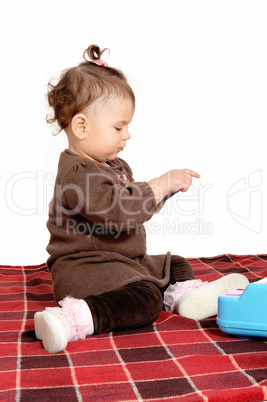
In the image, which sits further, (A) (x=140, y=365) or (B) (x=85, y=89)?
(B) (x=85, y=89)

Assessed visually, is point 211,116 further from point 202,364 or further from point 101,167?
point 202,364

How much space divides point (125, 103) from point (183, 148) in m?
1.02

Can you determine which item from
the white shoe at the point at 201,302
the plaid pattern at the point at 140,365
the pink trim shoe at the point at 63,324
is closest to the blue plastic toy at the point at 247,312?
the plaid pattern at the point at 140,365

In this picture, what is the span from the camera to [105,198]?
132 cm

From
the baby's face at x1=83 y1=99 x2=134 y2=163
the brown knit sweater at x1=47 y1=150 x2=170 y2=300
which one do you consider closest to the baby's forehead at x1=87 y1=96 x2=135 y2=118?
the baby's face at x1=83 y1=99 x2=134 y2=163

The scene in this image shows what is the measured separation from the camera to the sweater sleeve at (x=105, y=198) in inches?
51.9

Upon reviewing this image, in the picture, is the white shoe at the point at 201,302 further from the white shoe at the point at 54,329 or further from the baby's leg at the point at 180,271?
the white shoe at the point at 54,329

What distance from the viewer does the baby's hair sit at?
1.42 m

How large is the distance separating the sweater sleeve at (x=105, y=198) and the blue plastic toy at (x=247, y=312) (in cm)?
28

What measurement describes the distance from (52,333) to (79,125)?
0.54 metres

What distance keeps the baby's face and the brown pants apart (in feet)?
1.14

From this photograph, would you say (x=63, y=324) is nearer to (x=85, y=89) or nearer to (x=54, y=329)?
(x=54, y=329)

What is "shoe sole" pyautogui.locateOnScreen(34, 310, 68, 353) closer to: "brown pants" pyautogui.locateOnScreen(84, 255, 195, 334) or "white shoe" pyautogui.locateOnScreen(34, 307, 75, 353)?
"white shoe" pyautogui.locateOnScreen(34, 307, 75, 353)

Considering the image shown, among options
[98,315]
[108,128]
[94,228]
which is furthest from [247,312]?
[108,128]
